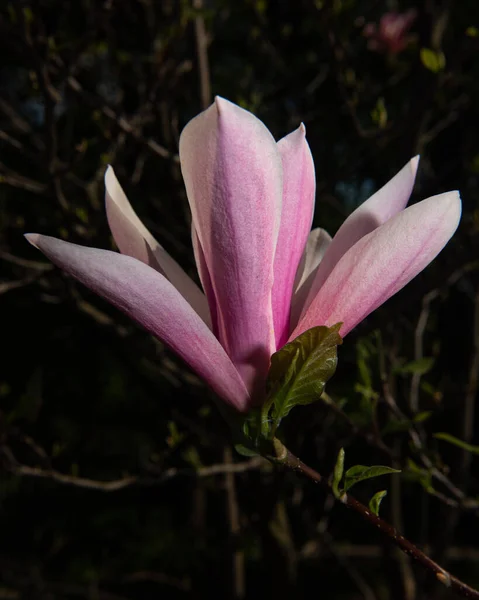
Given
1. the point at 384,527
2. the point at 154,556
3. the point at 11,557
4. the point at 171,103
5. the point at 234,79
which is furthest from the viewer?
the point at 11,557

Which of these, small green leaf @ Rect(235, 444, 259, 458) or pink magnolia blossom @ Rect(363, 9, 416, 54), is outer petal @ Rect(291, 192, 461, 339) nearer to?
small green leaf @ Rect(235, 444, 259, 458)

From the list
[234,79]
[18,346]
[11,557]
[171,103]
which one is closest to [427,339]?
[234,79]

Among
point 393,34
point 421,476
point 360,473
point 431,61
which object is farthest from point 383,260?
point 393,34

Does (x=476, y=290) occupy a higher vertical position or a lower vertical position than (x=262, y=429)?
lower

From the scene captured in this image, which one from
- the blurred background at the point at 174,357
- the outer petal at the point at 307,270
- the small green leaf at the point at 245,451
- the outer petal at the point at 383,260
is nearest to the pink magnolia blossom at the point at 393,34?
the blurred background at the point at 174,357

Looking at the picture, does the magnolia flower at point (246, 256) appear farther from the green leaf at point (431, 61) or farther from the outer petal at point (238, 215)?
the green leaf at point (431, 61)

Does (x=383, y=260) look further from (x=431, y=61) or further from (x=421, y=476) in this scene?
(x=431, y=61)

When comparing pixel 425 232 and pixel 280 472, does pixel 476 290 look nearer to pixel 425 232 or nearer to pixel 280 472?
pixel 280 472
